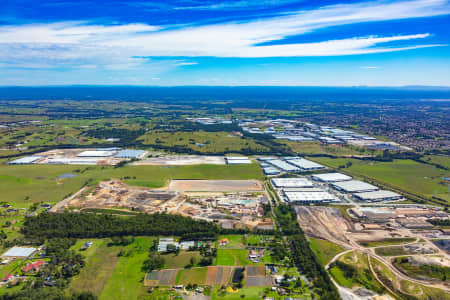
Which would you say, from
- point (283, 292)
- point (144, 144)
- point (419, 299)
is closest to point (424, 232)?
point (419, 299)

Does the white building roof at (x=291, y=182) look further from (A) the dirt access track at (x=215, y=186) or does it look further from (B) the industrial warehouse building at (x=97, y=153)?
(B) the industrial warehouse building at (x=97, y=153)

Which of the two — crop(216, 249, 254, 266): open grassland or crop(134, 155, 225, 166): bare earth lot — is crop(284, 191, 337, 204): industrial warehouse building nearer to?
crop(216, 249, 254, 266): open grassland

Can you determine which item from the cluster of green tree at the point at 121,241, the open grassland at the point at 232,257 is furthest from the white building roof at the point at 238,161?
the cluster of green tree at the point at 121,241

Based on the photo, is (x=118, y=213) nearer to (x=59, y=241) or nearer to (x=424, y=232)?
(x=59, y=241)

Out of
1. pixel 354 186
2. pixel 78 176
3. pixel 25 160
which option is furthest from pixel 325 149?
pixel 25 160

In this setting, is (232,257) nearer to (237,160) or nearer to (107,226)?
(107,226)

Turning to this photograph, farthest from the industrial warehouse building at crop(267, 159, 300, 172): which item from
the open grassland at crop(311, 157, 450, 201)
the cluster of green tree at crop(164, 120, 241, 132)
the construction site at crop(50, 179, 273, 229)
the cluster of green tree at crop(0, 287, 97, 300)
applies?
the cluster of green tree at crop(164, 120, 241, 132)
